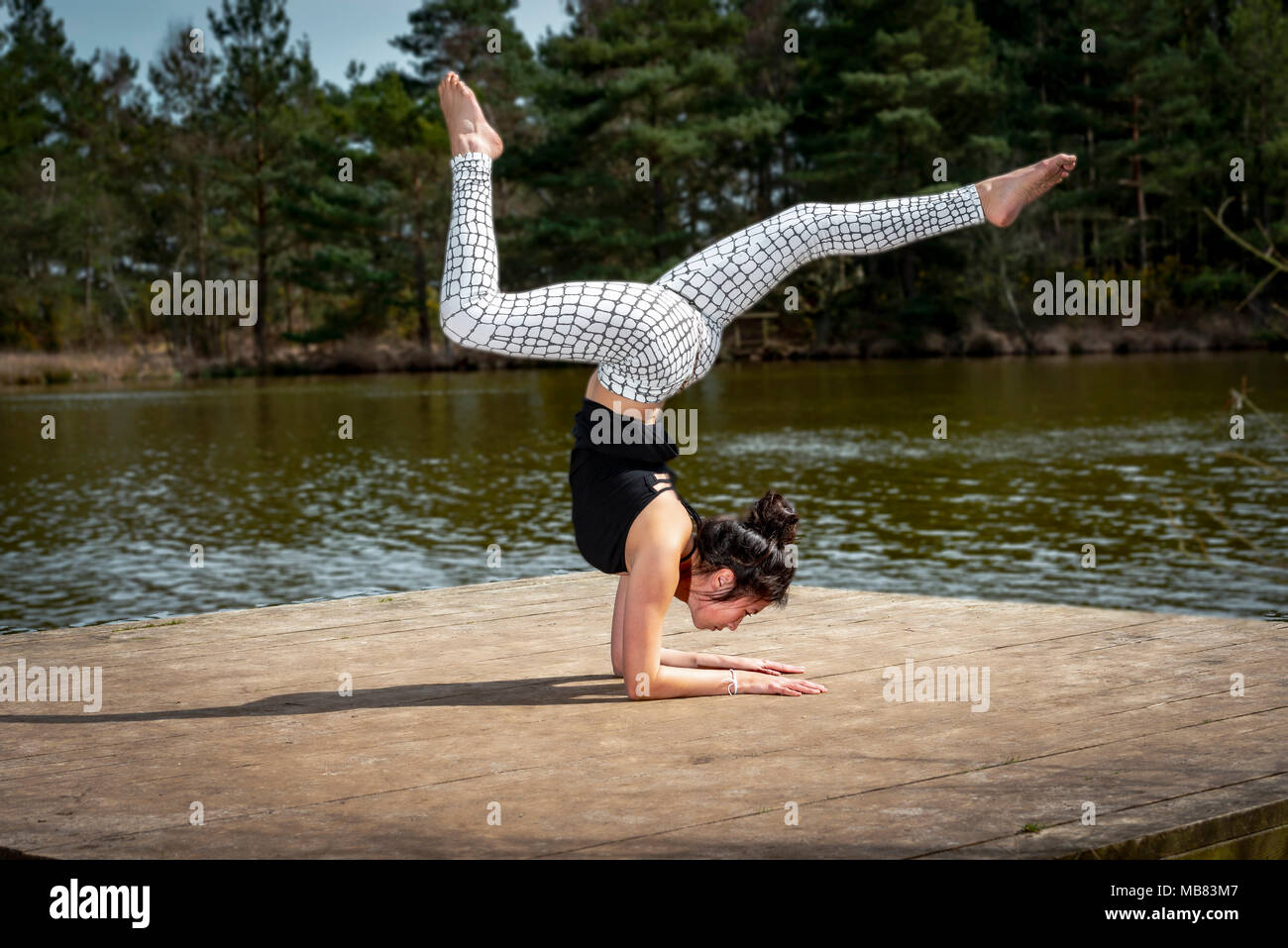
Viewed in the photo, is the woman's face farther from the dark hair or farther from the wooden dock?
the wooden dock

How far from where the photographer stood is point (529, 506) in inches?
670

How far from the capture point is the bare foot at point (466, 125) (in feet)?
15.6

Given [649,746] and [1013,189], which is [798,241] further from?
[649,746]

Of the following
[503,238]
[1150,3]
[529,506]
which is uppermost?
[1150,3]

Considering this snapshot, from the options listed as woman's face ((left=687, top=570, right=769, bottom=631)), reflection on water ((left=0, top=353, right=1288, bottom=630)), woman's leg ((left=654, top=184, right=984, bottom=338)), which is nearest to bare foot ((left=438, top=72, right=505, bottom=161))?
woman's leg ((left=654, top=184, right=984, bottom=338))

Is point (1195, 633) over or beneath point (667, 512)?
beneath

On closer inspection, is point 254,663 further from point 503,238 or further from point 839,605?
point 503,238

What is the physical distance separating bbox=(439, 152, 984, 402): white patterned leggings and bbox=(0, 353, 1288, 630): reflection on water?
1.48m

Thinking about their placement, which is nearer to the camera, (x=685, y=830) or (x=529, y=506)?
(x=685, y=830)

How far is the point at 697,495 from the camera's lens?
16.7 metres

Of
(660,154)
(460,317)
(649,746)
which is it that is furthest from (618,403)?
(660,154)

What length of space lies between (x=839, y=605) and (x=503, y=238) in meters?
45.8

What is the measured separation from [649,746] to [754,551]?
2.65ft
